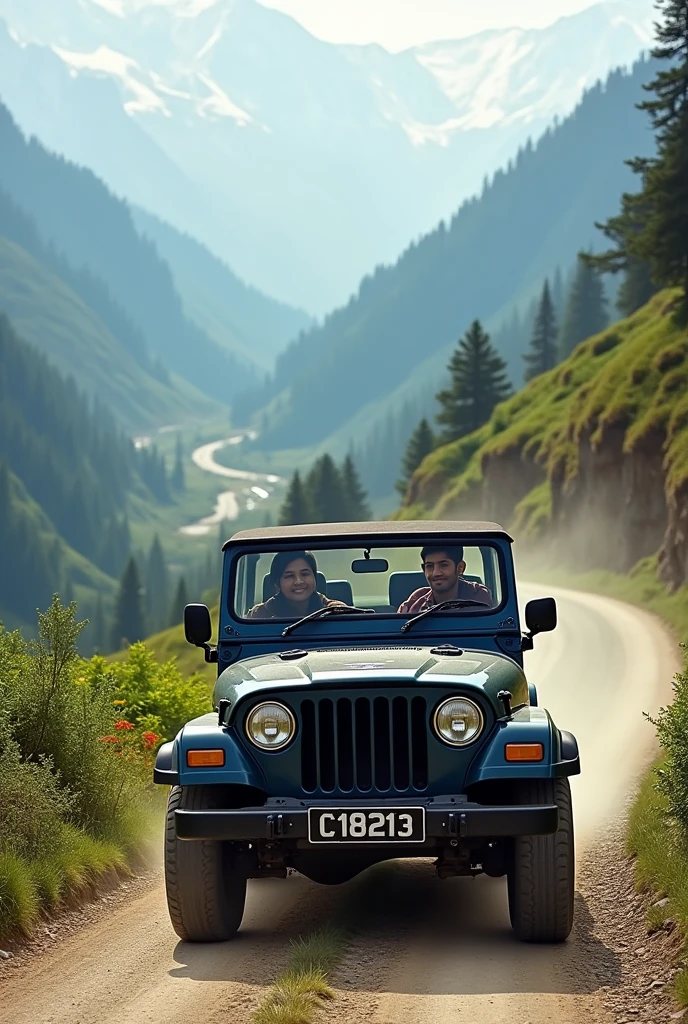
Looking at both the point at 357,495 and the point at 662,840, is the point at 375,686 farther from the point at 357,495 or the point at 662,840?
the point at 357,495

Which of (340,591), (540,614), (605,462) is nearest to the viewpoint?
(540,614)

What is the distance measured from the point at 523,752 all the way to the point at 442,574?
205 centimetres

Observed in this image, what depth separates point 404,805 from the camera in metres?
7.13

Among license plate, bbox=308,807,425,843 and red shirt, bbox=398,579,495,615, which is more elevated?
red shirt, bbox=398,579,495,615

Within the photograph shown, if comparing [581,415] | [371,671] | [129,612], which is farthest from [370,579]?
[129,612]

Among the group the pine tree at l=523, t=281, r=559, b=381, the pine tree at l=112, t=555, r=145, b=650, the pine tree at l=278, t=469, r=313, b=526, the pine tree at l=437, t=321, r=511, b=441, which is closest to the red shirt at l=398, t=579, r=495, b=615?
the pine tree at l=437, t=321, r=511, b=441

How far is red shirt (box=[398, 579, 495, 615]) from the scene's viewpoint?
8.95 meters

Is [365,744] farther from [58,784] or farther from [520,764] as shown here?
[58,784]

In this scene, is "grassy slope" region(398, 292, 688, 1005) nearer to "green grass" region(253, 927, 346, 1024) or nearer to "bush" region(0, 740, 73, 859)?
"green grass" region(253, 927, 346, 1024)

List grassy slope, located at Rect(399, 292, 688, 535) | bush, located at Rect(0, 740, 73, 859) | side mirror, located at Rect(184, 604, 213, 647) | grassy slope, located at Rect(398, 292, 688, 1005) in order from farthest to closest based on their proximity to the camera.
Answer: grassy slope, located at Rect(399, 292, 688, 535)
grassy slope, located at Rect(398, 292, 688, 1005)
bush, located at Rect(0, 740, 73, 859)
side mirror, located at Rect(184, 604, 213, 647)

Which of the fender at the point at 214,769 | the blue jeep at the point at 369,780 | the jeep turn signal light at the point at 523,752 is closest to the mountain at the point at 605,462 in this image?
the blue jeep at the point at 369,780

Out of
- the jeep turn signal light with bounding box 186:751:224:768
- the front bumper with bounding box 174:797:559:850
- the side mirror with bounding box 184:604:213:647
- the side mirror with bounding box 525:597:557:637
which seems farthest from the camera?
the side mirror with bounding box 184:604:213:647

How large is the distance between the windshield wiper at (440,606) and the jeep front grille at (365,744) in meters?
1.38

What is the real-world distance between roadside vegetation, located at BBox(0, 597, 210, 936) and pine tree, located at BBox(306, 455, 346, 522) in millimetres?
97444
